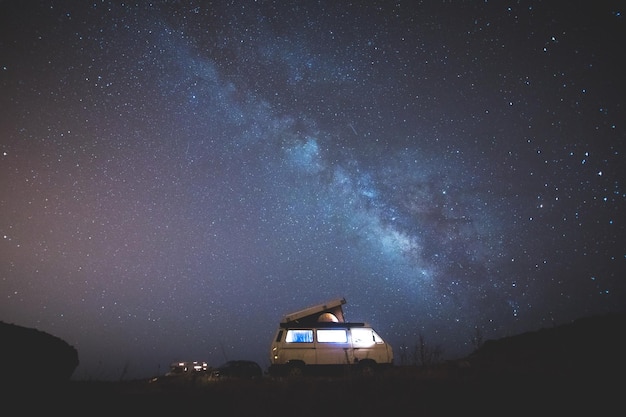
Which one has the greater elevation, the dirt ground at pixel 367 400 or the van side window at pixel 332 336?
the van side window at pixel 332 336

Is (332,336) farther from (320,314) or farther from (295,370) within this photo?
(320,314)

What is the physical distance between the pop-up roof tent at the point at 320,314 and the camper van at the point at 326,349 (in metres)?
0.98

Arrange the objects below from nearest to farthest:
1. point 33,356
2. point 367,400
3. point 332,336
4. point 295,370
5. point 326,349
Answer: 1. point 367,400
2. point 33,356
3. point 295,370
4. point 326,349
5. point 332,336

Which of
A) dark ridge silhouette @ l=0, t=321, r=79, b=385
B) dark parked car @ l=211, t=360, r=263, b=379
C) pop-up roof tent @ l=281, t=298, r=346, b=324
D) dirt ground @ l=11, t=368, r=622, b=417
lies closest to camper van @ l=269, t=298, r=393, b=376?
pop-up roof tent @ l=281, t=298, r=346, b=324

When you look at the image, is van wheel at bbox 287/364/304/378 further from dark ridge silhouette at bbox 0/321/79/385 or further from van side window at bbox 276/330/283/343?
dark ridge silhouette at bbox 0/321/79/385

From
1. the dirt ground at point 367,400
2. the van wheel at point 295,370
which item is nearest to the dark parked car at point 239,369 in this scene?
the van wheel at point 295,370

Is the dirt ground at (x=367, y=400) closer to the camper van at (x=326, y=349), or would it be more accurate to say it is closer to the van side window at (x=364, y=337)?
the camper van at (x=326, y=349)

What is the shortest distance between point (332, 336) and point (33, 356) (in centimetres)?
947

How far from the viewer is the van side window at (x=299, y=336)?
44.3 feet

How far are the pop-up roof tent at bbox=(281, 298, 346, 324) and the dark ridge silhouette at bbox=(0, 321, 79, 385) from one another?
27.4 feet

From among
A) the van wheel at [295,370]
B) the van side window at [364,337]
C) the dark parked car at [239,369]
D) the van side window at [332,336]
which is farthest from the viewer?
the dark parked car at [239,369]

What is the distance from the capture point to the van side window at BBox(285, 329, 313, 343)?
1352 cm

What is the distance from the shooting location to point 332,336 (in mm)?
13656

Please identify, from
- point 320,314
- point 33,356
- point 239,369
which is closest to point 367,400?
point 33,356
